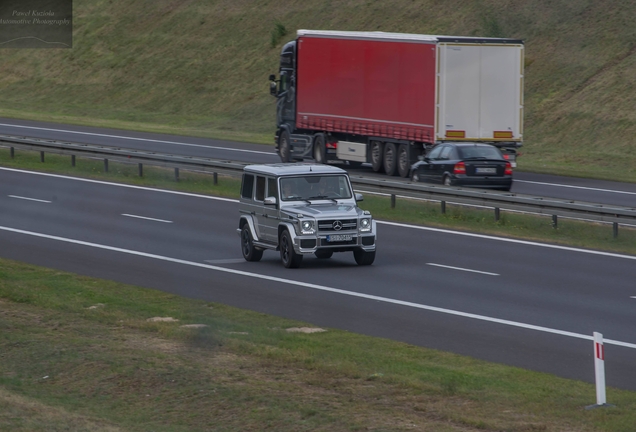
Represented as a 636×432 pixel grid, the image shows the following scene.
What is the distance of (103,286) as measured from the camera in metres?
16.8

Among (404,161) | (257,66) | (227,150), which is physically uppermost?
(257,66)

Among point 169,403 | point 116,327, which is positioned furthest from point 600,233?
point 169,403

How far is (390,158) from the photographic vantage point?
34594mm

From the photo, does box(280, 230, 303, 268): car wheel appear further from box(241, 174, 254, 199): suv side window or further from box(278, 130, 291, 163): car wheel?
box(278, 130, 291, 163): car wheel

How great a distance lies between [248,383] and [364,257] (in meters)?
8.63

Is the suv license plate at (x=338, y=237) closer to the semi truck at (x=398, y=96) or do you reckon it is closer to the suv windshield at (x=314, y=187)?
the suv windshield at (x=314, y=187)

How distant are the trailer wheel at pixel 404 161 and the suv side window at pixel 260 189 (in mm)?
14263

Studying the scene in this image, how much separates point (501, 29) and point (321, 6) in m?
16.8

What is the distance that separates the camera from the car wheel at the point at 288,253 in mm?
18547

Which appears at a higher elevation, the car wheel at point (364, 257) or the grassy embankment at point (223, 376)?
the car wheel at point (364, 257)

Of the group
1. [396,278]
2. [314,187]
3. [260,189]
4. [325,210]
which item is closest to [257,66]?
[260,189]

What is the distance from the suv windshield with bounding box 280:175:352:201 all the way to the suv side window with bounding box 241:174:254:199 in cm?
95

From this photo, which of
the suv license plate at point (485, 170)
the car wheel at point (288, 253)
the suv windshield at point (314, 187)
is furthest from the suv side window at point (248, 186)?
the suv license plate at point (485, 170)

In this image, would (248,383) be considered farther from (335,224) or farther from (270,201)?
(270,201)
